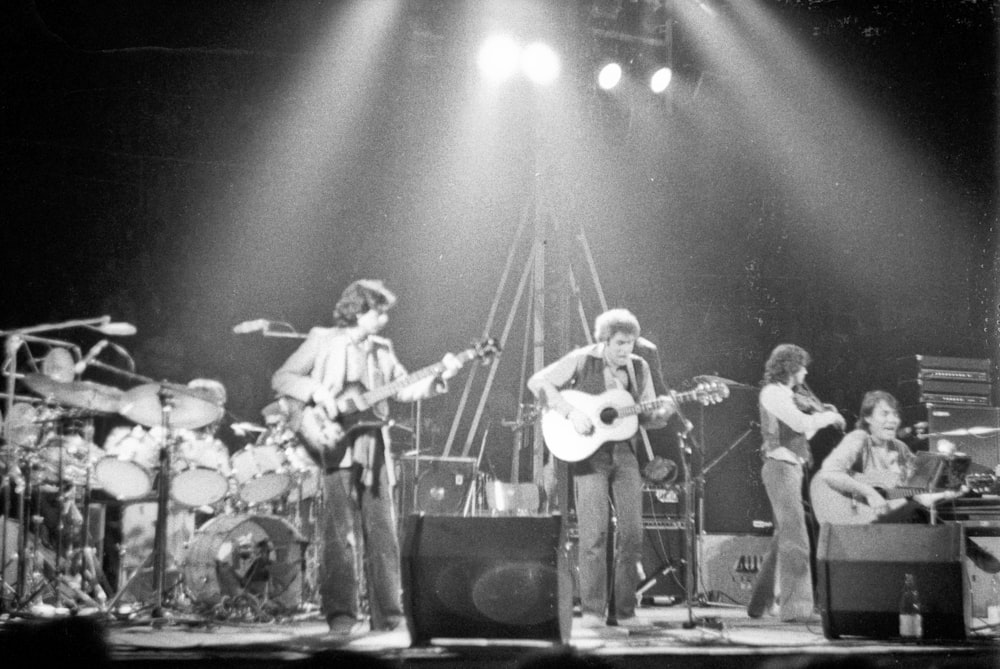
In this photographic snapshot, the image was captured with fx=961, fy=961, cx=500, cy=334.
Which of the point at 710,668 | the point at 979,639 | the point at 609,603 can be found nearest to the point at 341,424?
the point at 609,603

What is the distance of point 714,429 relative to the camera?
29.7ft

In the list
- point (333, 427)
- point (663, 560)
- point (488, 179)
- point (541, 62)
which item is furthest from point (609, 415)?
point (488, 179)

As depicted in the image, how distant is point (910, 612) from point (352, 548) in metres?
3.08

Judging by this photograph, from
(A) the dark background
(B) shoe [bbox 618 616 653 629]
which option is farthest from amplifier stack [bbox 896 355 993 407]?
(B) shoe [bbox 618 616 653 629]

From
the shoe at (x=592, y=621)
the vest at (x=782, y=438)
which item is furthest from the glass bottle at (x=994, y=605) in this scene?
the shoe at (x=592, y=621)

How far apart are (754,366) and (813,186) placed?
208 centimetres

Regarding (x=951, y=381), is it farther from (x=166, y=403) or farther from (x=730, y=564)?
(x=166, y=403)

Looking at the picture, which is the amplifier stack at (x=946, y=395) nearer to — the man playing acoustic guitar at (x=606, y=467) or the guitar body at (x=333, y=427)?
the man playing acoustic guitar at (x=606, y=467)

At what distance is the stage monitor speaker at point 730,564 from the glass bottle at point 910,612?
10.2 ft

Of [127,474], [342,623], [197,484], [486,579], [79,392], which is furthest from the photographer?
[197,484]

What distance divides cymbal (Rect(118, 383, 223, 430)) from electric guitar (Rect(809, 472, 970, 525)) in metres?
4.20

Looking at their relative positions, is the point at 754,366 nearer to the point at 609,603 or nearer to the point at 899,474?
the point at 899,474

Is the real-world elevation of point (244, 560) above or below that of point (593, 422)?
below

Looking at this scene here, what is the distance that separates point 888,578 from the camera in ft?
17.3
